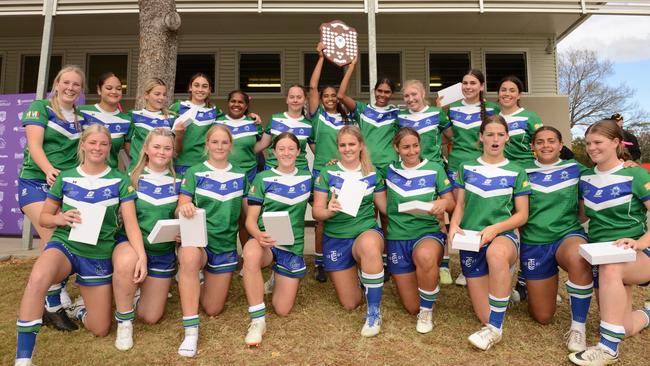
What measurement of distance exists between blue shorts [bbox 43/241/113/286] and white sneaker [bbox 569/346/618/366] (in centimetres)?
362

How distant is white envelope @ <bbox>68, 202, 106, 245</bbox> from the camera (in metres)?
3.11

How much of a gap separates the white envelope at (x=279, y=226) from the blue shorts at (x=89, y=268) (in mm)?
1324

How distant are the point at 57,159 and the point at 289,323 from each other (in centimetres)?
259

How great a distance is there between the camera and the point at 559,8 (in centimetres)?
765

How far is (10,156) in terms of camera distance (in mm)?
7520

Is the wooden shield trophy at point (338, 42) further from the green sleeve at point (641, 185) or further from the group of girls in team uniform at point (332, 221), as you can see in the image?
the green sleeve at point (641, 185)

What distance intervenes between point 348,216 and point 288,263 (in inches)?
27.3

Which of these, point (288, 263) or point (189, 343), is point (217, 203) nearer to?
point (288, 263)

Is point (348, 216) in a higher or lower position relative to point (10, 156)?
lower

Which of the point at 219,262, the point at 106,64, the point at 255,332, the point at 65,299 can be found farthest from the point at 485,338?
the point at 106,64

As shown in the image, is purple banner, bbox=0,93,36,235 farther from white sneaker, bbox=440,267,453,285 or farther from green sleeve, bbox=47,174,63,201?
white sneaker, bbox=440,267,453,285

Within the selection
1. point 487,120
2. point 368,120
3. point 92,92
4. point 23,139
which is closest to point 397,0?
point 368,120

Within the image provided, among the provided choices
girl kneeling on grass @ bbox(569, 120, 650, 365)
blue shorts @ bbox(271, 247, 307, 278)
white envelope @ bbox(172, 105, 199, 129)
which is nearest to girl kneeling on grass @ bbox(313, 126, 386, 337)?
blue shorts @ bbox(271, 247, 307, 278)

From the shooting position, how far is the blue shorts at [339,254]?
149 inches
